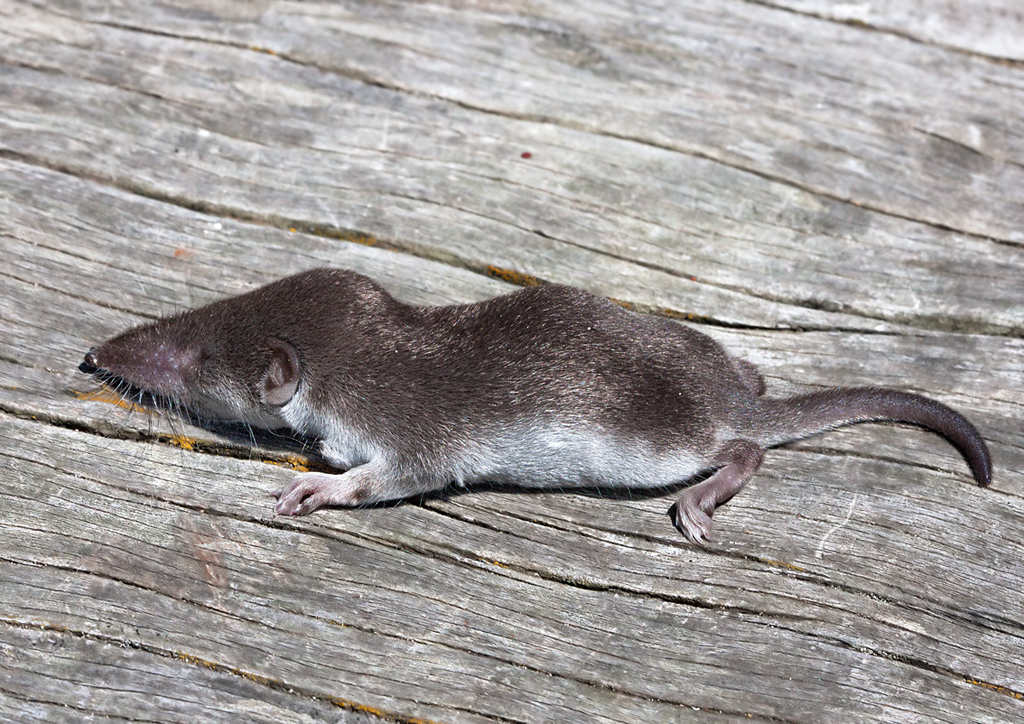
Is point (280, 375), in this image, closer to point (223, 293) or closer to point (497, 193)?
point (223, 293)

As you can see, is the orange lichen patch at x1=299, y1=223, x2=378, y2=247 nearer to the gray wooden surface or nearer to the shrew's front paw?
the gray wooden surface

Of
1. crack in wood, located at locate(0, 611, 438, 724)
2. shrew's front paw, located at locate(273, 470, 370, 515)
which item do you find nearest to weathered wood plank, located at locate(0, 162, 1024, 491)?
shrew's front paw, located at locate(273, 470, 370, 515)

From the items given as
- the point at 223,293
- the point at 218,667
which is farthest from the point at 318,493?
the point at 223,293

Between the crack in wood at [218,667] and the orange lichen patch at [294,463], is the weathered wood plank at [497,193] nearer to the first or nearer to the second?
the orange lichen patch at [294,463]

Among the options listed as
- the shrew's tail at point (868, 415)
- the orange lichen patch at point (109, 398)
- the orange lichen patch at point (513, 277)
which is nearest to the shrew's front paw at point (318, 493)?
the orange lichen patch at point (109, 398)

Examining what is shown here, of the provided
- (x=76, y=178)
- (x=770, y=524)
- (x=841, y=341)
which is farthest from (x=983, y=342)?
(x=76, y=178)

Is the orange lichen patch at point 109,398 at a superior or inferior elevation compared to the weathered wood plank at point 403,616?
superior
